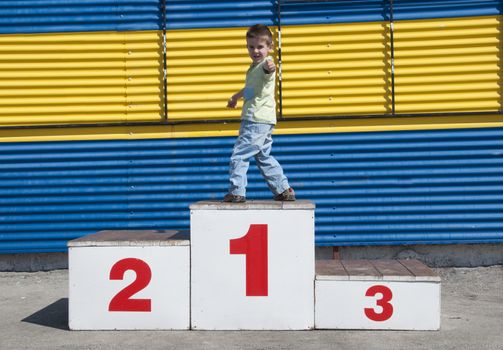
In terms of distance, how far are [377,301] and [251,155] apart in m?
1.57

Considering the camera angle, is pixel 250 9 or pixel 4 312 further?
pixel 250 9

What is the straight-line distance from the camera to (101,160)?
28.9ft

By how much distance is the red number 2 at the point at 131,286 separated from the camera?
6.12m

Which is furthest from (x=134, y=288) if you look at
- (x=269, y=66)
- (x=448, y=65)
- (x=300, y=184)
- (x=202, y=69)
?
(x=448, y=65)

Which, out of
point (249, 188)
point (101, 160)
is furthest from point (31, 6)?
point (249, 188)

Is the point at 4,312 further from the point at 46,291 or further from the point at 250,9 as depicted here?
the point at 250,9

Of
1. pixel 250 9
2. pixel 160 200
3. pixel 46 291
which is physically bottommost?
pixel 46 291

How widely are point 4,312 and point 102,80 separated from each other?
3.07 m

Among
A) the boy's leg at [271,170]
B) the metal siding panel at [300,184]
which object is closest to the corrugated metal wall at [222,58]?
the metal siding panel at [300,184]

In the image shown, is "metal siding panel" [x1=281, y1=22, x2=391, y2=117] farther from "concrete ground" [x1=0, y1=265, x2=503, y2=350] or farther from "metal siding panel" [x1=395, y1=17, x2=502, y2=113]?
"concrete ground" [x1=0, y1=265, x2=503, y2=350]

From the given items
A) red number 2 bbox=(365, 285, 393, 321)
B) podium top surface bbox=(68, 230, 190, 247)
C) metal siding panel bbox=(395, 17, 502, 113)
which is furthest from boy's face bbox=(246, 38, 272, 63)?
metal siding panel bbox=(395, 17, 502, 113)

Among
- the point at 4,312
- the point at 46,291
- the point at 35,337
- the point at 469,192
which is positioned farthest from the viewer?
the point at 469,192

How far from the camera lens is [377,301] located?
609 cm

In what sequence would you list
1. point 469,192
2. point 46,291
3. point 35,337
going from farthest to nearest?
point 469,192 < point 46,291 < point 35,337
